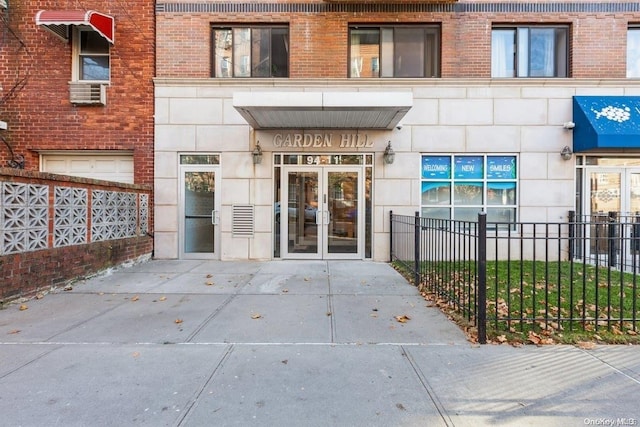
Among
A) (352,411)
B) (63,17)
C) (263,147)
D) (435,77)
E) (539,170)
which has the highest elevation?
(63,17)

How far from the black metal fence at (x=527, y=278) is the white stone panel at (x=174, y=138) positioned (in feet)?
18.9

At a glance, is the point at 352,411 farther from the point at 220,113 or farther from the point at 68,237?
the point at 220,113

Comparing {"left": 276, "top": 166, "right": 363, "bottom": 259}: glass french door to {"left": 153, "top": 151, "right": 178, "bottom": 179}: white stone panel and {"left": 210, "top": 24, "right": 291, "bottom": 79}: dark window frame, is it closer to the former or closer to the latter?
{"left": 210, "top": 24, "right": 291, "bottom": 79}: dark window frame

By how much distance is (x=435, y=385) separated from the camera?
3.18 meters

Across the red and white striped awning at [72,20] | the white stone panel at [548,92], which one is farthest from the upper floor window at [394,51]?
the red and white striped awning at [72,20]

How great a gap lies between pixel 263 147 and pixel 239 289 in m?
4.27

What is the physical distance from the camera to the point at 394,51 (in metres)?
9.57

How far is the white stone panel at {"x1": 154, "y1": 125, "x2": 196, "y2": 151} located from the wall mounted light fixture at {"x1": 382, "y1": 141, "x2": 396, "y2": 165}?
506cm

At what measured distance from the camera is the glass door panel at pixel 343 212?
31.3ft

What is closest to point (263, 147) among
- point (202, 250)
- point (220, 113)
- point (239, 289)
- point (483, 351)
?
point (220, 113)

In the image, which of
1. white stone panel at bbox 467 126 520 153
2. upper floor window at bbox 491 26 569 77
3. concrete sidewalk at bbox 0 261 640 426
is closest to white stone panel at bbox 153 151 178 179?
concrete sidewalk at bbox 0 261 640 426

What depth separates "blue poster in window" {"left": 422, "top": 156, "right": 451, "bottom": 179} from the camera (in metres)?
9.55

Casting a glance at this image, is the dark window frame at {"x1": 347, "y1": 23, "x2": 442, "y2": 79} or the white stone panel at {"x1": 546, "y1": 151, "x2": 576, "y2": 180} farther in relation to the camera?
the dark window frame at {"x1": 347, "y1": 23, "x2": 442, "y2": 79}

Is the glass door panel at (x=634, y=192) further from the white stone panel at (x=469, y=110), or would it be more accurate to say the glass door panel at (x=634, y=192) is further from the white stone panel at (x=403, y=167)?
the white stone panel at (x=403, y=167)
